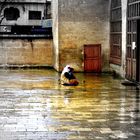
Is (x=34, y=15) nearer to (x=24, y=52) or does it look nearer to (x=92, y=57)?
(x=24, y=52)

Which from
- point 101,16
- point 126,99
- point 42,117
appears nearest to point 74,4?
point 101,16

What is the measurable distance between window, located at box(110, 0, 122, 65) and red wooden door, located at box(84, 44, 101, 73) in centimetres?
82

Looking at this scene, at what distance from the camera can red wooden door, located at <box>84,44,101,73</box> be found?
97.6 ft

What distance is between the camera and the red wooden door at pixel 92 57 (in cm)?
2973

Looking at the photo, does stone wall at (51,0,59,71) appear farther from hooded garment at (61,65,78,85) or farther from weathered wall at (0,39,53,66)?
hooded garment at (61,65,78,85)

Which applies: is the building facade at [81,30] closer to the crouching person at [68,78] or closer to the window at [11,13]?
the crouching person at [68,78]

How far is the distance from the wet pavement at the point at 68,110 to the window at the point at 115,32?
2.74 m

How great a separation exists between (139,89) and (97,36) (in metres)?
9.00

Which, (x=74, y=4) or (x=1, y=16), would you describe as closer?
(x=74, y=4)

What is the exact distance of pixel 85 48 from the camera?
2972 cm

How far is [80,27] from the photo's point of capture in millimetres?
29703

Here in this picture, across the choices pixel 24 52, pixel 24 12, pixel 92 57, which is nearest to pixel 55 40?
pixel 24 52

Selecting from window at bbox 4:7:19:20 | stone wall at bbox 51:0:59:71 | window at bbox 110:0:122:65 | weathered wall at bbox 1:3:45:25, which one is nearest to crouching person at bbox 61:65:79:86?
window at bbox 110:0:122:65

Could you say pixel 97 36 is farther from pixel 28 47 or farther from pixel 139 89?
pixel 139 89
